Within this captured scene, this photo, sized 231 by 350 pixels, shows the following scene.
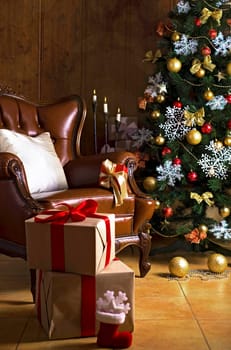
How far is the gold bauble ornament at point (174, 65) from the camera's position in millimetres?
3590

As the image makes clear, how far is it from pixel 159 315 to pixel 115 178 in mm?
887

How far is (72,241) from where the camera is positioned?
223cm

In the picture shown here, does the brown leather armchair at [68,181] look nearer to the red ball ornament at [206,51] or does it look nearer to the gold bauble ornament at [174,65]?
the gold bauble ornament at [174,65]

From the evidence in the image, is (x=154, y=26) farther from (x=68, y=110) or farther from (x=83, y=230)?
(x=83, y=230)

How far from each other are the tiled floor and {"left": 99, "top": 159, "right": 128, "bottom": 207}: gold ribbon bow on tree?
1.67 ft

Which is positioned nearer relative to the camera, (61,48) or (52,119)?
(52,119)

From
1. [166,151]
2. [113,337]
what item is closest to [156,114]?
[166,151]

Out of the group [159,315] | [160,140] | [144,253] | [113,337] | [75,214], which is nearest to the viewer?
[113,337]

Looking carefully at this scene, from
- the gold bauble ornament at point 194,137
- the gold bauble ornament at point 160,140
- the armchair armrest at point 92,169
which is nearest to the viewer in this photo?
the armchair armrest at point 92,169

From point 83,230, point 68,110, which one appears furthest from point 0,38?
point 83,230

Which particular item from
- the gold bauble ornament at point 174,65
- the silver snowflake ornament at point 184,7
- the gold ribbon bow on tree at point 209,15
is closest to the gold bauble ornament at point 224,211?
the gold bauble ornament at point 174,65

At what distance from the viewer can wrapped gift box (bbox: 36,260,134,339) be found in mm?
2230

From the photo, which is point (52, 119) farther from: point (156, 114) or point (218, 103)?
point (218, 103)

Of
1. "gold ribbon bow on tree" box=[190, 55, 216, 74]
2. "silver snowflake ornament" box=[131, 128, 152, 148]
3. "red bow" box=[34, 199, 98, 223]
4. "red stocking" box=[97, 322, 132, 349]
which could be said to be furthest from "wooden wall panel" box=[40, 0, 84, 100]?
"red stocking" box=[97, 322, 132, 349]
